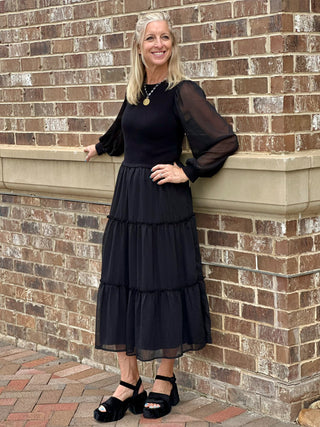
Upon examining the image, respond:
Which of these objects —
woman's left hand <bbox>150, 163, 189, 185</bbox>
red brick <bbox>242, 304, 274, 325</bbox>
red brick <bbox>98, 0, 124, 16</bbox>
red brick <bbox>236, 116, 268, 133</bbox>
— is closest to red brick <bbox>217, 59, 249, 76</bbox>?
red brick <bbox>236, 116, 268, 133</bbox>

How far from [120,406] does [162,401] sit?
0.77ft

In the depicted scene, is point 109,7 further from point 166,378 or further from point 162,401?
point 162,401

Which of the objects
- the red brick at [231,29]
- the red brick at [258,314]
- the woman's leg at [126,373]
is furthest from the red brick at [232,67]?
the woman's leg at [126,373]

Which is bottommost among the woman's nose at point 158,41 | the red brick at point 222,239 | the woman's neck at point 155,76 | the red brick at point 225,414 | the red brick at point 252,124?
the red brick at point 225,414

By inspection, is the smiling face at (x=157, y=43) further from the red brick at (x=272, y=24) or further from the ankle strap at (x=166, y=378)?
the ankle strap at (x=166, y=378)

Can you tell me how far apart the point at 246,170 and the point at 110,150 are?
981mm

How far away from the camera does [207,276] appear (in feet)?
15.3

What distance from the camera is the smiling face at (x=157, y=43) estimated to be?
4.31m

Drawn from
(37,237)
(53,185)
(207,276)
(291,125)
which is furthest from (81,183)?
(291,125)

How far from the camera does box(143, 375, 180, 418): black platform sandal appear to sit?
4.48 metres

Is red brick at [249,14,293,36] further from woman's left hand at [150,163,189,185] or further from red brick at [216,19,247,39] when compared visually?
woman's left hand at [150,163,189,185]

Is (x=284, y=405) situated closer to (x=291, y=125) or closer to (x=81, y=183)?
(x=291, y=125)

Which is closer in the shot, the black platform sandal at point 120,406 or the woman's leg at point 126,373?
the black platform sandal at point 120,406

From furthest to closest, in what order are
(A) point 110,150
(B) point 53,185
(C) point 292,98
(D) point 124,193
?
(B) point 53,185 → (A) point 110,150 → (D) point 124,193 → (C) point 292,98
